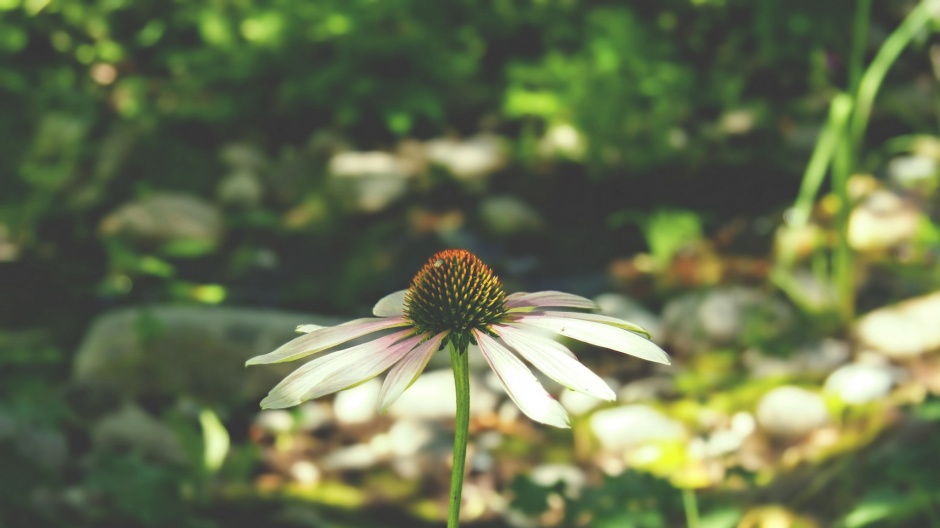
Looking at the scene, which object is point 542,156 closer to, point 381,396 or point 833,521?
point 833,521

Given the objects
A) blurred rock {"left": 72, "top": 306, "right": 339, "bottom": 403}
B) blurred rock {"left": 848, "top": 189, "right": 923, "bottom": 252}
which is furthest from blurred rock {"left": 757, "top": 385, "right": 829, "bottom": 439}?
blurred rock {"left": 72, "top": 306, "right": 339, "bottom": 403}

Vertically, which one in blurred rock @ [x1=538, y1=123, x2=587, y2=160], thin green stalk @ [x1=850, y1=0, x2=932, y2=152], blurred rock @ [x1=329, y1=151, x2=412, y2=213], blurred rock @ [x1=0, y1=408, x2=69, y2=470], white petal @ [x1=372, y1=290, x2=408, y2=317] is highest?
blurred rock @ [x1=538, y1=123, x2=587, y2=160]

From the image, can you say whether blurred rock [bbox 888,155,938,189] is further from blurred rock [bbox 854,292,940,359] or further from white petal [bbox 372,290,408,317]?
white petal [bbox 372,290,408,317]

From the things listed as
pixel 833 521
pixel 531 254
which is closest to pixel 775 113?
pixel 531 254

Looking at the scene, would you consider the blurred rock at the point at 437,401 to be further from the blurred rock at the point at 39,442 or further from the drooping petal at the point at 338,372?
the drooping petal at the point at 338,372

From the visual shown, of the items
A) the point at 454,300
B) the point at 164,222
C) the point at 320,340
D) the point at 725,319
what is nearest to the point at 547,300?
the point at 454,300

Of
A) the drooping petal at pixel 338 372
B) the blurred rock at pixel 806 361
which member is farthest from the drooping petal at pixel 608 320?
the blurred rock at pixel 806 361
